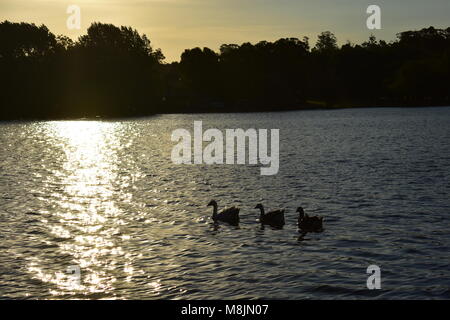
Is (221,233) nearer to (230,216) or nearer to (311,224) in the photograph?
(230,216)

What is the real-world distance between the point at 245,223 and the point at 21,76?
164447 mm

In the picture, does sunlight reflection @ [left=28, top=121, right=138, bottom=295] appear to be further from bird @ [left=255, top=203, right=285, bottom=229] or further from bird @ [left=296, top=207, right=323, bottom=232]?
bird @ [left=296, top=207, right=323, bottom=232]

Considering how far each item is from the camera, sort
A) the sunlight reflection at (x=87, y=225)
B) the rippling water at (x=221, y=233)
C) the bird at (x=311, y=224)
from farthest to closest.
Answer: the bird at (x=311, y=224)
the sunlight reflection at (x=87, y=225)
the rippling water at (x=221, y=233)

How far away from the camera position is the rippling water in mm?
21891

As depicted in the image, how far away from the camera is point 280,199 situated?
40062 millimetres

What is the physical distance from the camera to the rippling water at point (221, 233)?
21.9 m

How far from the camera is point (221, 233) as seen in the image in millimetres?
29859

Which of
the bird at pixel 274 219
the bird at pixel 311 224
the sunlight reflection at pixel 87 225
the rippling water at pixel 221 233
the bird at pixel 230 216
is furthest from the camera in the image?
the bird at pixel 230 216

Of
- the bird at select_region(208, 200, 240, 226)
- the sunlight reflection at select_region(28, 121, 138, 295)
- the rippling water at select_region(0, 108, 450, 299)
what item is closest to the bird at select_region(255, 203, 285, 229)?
the rippling water at select_region(0, 108, 450, 299)

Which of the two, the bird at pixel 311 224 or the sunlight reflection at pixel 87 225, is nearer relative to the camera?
the sunlight reflection at pixel 87 225

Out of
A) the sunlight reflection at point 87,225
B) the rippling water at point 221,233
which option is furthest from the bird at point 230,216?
the sunlight reflection at point 87,225

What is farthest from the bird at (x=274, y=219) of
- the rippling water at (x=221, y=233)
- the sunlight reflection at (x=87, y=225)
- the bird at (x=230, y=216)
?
the sunlight reflection at (x=87, y=225)

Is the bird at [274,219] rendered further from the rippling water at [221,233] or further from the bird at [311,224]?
the bird at [311,224]

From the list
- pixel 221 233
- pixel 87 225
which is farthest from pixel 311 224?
pixel 87 225
